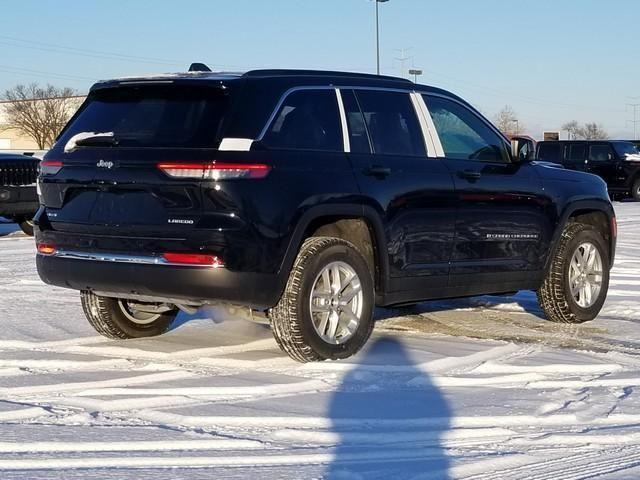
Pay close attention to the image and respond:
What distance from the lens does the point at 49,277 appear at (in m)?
6.16

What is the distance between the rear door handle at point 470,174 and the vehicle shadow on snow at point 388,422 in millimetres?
1435

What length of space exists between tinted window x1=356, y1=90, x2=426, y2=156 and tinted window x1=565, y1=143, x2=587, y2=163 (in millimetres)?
24447

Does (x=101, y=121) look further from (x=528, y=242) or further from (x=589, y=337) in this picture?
(x=589, y=337)

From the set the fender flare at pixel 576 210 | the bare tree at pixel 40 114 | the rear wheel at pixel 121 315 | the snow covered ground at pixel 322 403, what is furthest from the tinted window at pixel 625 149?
the bare tree at pixel 40 114

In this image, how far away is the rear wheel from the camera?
22.0 ft

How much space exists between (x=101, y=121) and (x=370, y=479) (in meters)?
3.28

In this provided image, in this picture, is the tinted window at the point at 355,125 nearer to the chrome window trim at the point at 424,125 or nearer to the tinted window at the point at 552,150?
the chrome window trim at the point at 424,125

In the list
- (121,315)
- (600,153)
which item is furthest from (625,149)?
(121,315)

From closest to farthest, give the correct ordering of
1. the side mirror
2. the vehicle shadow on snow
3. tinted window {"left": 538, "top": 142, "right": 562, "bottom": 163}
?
1. the vehicle shadow on snow
2. the side mirror
3. tinted window {"left": 538, "top": 142, "right": 562, "bottom": 163}

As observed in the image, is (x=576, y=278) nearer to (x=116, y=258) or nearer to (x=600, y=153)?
(x=116, y=258)

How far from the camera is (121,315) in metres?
6.81

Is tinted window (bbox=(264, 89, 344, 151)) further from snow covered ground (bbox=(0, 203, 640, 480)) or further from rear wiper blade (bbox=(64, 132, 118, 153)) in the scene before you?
snow covered ground (bbox=(0, 203, 640, 480))

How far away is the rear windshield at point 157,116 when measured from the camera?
224 inches

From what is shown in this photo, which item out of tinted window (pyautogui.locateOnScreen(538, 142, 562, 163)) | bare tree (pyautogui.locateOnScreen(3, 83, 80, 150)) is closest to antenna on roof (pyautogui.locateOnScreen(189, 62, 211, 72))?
tinted window (pyautogui.locateOnScreen(538, 142, 562, 163))
